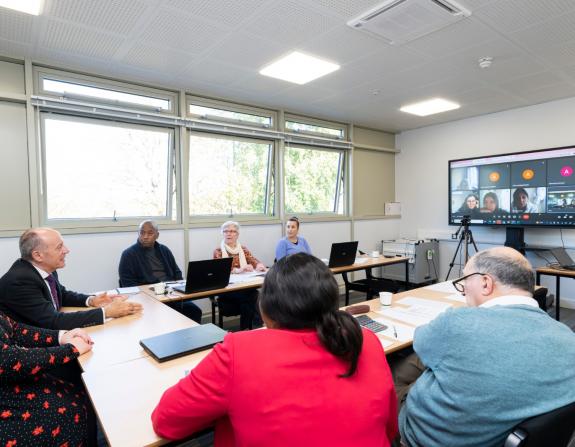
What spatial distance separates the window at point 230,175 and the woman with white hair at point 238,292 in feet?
2.44

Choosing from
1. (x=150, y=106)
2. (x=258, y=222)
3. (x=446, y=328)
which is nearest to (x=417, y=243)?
(x=258, y=222)

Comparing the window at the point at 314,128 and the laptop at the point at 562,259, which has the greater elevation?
the window at the point at 314,128

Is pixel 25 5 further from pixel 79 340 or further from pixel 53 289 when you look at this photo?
pixel 79 340

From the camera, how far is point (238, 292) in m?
3.66

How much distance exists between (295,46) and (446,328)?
276 cm

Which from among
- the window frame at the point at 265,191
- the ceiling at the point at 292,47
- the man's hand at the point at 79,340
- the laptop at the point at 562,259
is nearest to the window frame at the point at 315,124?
the window frame at the point at 265,191

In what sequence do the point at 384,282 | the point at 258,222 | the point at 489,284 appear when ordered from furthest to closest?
the point at 258,222 < the point at 384,282 < the point at 489,284

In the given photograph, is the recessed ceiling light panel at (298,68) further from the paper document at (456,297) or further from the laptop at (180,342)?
the laptop at (180,342)

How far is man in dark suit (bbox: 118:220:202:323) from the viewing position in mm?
3412

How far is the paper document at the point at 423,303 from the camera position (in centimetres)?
232

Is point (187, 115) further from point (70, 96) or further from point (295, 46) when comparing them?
point (295, 46)

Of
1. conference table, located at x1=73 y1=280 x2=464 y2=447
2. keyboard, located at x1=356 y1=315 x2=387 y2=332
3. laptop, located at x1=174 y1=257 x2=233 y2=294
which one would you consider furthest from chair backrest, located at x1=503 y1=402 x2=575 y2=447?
laptop, located at x1=174 y1=257 x2=233 y2=294

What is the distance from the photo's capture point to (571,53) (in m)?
Result: 3.34

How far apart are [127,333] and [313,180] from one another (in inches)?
167
